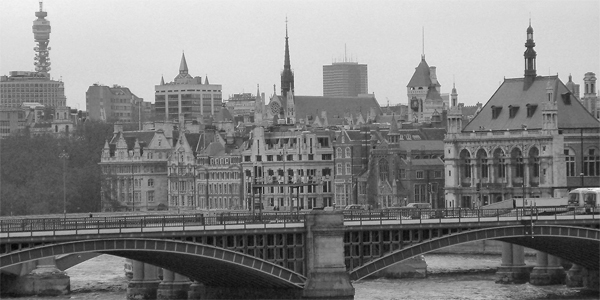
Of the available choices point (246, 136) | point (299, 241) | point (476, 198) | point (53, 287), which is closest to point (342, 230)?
point (299, 241)

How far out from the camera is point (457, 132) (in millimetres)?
160125

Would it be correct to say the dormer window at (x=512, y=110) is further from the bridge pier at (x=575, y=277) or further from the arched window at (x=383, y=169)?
the bridge pier at (x=575, y=277)

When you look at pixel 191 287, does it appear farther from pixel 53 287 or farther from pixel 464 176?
pixel 464 176

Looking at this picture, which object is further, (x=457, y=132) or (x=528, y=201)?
(x=457, y=132)

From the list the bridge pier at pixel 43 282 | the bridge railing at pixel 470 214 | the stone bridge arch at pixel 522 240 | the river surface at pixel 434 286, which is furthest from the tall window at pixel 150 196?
the stone bridge arch at pixel 522 240

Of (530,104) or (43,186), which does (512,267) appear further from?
(43,186)

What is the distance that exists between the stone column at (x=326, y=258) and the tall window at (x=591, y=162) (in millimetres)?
58451

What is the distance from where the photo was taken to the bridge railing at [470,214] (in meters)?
102

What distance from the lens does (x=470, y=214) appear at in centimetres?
10512

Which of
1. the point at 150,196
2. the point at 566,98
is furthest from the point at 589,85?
the point at 150,196

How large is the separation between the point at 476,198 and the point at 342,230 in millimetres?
62298

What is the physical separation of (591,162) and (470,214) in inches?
1926

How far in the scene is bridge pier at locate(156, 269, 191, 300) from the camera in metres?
108

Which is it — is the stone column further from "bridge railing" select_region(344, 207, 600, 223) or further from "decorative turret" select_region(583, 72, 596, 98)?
"decorative turret" select_region(583, 72, 596, 98)
